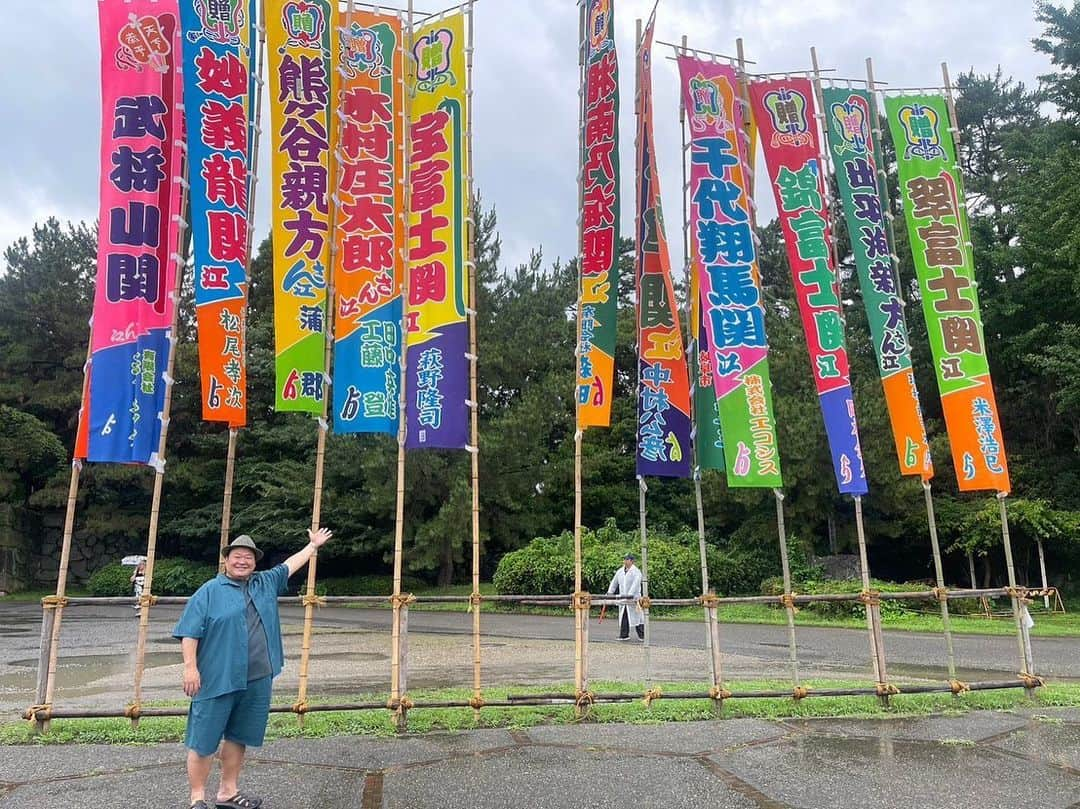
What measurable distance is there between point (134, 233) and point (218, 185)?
0.73m

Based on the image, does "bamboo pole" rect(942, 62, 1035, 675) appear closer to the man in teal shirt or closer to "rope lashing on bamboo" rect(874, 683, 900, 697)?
"rope lashing on bamboo" rect(874, 683, 900, 697)

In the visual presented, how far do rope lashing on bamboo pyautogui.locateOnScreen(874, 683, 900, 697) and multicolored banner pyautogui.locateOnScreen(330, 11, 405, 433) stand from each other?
4.63m

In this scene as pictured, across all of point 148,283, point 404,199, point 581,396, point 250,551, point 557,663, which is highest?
point 404,199

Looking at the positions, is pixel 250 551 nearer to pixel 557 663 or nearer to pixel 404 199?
pixel 404 199

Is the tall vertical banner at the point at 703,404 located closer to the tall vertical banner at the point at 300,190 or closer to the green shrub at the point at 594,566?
the tall vertical banner at the point at 300,190

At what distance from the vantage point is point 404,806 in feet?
13.7

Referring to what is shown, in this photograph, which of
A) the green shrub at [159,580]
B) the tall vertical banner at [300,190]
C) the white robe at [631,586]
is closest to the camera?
the tall vertical banner at [300,190]

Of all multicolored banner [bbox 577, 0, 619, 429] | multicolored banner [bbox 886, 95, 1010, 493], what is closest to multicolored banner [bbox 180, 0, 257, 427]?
multicolored banner [bbox 577, 0, 619, 429]

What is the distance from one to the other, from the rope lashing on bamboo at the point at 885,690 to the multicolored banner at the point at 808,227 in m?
1.65

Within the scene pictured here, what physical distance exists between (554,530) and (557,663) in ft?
50.9

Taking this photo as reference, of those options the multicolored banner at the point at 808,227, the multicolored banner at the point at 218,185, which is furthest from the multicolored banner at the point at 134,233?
the multicolored banner at the point at 808,227

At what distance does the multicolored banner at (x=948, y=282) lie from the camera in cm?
706

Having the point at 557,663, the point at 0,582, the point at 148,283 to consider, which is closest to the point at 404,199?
the point at 148,283

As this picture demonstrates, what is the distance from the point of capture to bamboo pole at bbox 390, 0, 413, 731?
19.1ft
